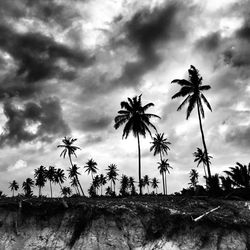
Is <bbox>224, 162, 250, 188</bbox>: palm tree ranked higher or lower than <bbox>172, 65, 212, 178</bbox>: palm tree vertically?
lower

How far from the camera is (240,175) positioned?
27.8 metres

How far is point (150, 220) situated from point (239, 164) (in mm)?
13772

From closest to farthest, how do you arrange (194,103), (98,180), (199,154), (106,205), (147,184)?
(106,205) → (194,103) → (199,154) → (98,180) → (147,184)

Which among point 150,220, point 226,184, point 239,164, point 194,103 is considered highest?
point 194,103

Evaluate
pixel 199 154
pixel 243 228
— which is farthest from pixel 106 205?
pixel 199 154

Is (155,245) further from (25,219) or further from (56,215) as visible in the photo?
(25,219)

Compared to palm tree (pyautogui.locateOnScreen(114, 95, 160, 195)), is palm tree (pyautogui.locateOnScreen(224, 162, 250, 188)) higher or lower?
lower

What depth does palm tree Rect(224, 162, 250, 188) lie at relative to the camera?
27547mm

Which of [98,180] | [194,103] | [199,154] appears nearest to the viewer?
[194,103]

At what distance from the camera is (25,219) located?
2005cm

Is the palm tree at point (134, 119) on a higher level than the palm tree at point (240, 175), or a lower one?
higher

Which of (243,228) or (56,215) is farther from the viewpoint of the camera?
(56,215)

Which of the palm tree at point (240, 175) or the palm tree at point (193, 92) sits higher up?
the palm tree at point (193, 92)

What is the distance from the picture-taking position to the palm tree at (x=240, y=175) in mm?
27547
